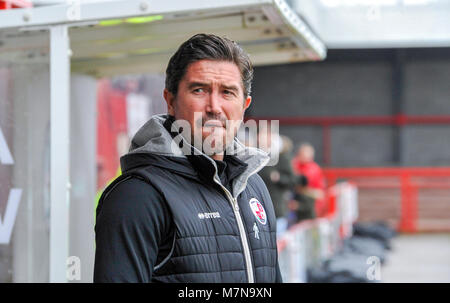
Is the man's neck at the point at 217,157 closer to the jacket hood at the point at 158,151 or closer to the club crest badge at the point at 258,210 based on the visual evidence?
the jacket hood at the point at 158,151

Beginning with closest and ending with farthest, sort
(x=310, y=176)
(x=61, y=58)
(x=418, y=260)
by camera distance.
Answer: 1. (x=61, y=58)
2. (x=310, y=176)
3. (x=418, y=260)

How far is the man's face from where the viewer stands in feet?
6.53

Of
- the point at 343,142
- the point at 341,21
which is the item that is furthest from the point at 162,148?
the point at 343,142

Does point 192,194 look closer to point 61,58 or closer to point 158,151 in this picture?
point 158,151

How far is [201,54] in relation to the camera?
2.01 meters

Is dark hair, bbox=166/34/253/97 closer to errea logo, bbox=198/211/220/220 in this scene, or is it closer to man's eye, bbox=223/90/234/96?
man's eye, bbox=223/90/234/96

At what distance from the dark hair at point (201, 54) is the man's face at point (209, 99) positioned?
0.05ft

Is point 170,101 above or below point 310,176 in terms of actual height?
below

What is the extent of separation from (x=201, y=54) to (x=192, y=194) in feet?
1.28

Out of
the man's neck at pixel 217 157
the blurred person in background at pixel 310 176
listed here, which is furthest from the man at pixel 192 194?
the blurred person in background at pixel 310 176

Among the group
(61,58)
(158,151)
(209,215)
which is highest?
(61,58)

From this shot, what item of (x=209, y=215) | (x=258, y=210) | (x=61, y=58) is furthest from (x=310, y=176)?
(x=209, y=215)

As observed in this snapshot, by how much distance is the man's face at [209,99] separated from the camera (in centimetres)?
199
